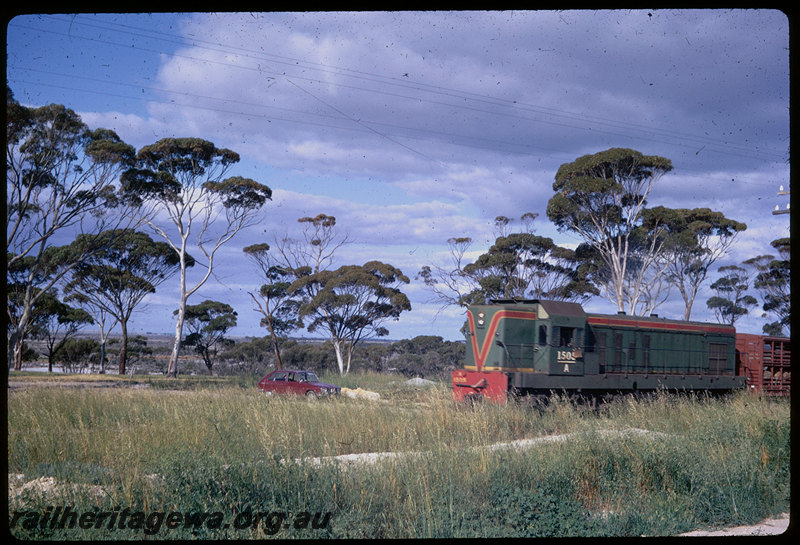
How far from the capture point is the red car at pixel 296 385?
60.1 feet

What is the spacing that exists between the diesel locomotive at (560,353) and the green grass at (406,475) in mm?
4260

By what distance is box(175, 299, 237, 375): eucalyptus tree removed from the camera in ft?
133

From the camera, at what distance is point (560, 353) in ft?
49.1

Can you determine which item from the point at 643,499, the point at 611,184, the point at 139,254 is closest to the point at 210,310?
the point at 139,254

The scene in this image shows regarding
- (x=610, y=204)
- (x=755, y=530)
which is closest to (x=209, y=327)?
(x=610, y=204)

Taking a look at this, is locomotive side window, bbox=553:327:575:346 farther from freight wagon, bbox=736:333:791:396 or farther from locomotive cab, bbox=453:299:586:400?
freight wagon, bbox=736:333:791:396

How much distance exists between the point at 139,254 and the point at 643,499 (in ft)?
104

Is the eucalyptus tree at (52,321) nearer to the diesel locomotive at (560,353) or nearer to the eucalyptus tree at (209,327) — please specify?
the eucalyptus tree at (209,327)

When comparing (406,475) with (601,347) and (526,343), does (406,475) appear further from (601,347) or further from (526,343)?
(601,347)

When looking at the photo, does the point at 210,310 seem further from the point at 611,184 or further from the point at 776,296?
the point at 776,296

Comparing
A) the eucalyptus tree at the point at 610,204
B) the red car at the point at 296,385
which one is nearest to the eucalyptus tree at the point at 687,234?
the eucalyptus tree at the point at 610,204

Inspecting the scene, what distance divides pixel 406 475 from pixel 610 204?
26.2m

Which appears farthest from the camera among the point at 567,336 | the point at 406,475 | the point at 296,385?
the point at 296,385

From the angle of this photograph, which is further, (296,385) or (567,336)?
(296,385)
